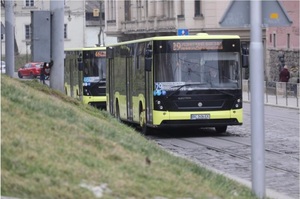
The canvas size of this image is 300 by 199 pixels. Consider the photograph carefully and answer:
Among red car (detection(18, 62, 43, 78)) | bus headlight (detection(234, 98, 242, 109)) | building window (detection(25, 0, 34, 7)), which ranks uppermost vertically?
building window (detection(25, 0, 34, 7))

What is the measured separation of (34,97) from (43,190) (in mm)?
4449

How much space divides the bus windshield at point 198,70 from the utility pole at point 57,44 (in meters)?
4.08

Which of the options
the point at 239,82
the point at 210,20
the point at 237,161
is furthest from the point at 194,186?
the point at 210,20

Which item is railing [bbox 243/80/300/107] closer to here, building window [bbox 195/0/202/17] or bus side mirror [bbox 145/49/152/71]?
bus side mirror [bbox 145/49/152/71]

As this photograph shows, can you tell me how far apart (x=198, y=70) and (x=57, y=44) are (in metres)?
5.15

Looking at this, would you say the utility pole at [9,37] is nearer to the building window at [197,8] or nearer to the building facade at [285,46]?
the building facade at [285,46]

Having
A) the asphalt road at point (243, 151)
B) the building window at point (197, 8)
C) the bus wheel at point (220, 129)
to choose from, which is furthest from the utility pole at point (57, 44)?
the building window at point (197, 8)

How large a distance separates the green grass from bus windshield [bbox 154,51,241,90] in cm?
1229

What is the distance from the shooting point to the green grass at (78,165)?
7816 mm

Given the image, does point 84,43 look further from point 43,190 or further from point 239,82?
point 43,190

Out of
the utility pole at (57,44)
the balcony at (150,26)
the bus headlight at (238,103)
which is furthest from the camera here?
the balcony at (150,26)

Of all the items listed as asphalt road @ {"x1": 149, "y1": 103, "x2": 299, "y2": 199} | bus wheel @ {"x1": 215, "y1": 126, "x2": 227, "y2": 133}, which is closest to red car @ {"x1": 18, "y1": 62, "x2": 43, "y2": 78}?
asphalt road @ {"x1": 149, "y1": 103, "x2": 299, "y2": 199}

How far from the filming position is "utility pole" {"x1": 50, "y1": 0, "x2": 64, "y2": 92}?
63.8 feet

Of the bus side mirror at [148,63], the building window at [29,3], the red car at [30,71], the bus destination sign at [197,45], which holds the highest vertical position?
the building window at [29,3]
